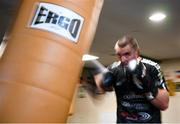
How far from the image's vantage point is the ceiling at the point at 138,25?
3.25 meters

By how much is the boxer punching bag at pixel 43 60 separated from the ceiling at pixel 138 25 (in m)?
2.16

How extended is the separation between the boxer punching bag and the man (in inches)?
25.1

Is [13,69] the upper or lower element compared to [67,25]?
lower

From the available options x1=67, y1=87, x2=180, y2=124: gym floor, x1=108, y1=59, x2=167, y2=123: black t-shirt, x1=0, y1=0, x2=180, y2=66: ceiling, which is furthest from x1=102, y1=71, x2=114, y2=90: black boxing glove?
x1=67, y1=87, x2=180, y2=124: gym floor

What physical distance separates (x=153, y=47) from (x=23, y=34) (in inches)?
152

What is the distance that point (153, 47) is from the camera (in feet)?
15.2

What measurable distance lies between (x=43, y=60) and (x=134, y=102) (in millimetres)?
939

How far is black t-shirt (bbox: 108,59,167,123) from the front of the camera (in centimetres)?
170

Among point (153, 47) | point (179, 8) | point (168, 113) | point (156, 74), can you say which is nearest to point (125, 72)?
point (156, 74)

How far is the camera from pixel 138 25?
12.5ft

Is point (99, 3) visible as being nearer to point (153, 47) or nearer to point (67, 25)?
point (67, 25)

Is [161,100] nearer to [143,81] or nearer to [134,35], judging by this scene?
[143,81]

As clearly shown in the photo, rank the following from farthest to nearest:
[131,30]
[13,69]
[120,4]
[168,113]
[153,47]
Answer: [168,113]
[153,47]
[131,30]
[120,4]
[13,69]

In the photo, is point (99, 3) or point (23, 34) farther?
point (99, 3)
